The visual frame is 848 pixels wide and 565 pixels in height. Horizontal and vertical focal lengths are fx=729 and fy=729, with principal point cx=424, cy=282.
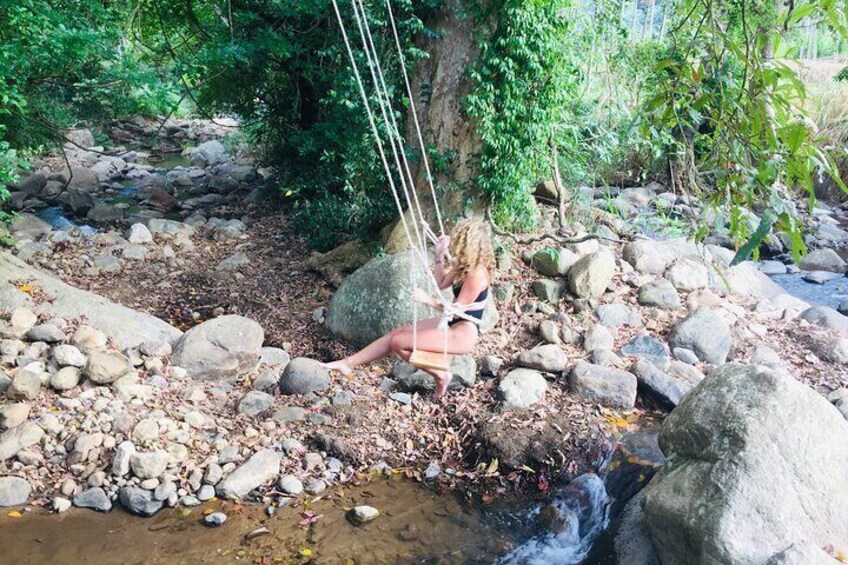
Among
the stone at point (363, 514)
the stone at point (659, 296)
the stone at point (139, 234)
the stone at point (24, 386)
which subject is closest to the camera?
the stone at point (363, 514)

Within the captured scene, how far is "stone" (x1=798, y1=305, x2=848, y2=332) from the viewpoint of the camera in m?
6.87

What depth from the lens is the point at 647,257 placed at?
754cm

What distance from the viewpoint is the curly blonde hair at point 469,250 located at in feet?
15.1

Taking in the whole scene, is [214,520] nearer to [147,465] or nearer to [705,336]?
[147,465]

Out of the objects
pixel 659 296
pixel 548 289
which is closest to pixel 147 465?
pixel 548 289

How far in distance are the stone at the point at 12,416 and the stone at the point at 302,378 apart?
1.66 metres

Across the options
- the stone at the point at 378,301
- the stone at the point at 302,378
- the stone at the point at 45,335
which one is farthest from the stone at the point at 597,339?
the stone at the point at 45,335

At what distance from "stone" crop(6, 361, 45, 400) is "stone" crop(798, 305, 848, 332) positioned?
6618mm

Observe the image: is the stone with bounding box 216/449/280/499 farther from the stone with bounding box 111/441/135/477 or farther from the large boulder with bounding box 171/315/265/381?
the large boulder with bounding box 171/315/265/381

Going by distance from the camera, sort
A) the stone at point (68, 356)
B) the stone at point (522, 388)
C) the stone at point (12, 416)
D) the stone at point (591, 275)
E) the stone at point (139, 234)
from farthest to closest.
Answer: the stone at point (139, 234)
the stone at point (591, 275)
the stone at point (522, 388)
the stone at point (68, 356)
the stone at point (12, 416)

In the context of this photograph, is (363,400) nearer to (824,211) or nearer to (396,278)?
(396,278)

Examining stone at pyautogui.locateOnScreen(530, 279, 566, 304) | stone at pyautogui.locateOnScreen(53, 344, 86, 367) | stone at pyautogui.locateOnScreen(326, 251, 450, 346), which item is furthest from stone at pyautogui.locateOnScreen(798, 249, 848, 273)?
stone at pyautogui.locateOnScreen(53, 344, 86, 367)

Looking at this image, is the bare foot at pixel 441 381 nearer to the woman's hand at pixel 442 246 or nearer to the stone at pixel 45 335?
the woman's hand at pixel 442 246

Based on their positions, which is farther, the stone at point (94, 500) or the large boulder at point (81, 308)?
the large boulder at point (81, 308)
